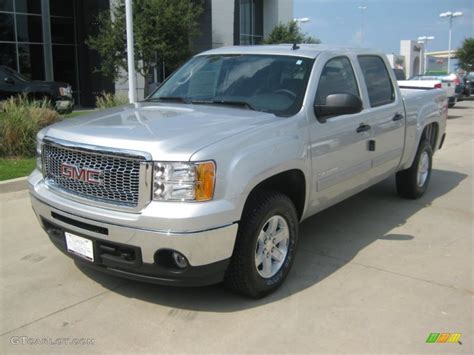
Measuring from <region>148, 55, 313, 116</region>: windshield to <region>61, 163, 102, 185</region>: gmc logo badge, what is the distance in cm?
138

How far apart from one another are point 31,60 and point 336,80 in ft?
68.9

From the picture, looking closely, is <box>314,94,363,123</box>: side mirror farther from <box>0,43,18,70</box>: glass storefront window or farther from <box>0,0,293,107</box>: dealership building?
<box>0,43,18,70</box>: glass storefront window

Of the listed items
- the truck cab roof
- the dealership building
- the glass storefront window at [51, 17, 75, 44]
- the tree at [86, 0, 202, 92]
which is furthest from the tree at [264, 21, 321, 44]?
the truck cab roof

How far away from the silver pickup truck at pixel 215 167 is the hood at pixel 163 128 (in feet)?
0.03

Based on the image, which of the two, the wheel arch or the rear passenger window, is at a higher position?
the rear passenger window

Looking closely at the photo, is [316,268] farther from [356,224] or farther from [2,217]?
[2,217]

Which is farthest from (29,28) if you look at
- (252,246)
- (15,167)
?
(252,246)

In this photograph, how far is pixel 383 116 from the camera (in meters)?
5.57

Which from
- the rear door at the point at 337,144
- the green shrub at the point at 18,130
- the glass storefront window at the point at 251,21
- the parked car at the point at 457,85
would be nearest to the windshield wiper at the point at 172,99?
the rear door at the point at 337,144

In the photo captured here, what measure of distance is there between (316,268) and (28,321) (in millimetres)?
2337

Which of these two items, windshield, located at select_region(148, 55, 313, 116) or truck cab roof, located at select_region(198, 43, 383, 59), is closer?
windshield, located at select_region(148, 55, 313, 116)

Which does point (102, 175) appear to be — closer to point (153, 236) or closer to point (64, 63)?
point (153, 236)

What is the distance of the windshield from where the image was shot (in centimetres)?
448

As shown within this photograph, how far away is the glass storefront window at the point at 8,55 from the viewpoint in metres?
21.9
